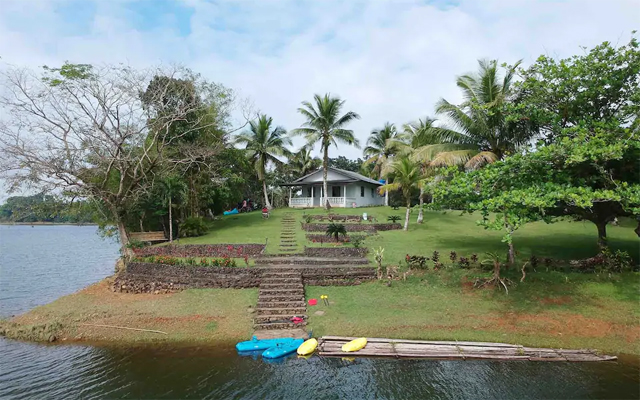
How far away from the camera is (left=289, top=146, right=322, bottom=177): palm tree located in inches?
1879

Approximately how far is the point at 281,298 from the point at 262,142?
25.7 metres

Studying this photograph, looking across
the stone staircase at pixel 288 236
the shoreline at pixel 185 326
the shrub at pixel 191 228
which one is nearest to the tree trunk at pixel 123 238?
the shoreline at pixel 185 326

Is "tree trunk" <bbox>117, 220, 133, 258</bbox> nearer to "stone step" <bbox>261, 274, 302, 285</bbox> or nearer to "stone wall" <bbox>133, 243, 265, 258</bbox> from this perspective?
"stone wall" <bbox>133, 243, 265, 258</bbox>

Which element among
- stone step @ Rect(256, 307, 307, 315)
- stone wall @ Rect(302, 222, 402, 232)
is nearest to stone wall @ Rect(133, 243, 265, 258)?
stone wall @ Rect(302, 222, 402, 232)

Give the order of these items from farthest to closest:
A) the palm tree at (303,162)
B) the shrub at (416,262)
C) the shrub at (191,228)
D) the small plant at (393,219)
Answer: the palm tree at (303,162) → the small plant at (393,219) → the shrub at (191,228) → the shrub at (416,262)

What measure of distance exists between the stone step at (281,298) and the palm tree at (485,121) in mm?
10155

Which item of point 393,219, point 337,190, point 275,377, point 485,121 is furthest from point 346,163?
point 275,377

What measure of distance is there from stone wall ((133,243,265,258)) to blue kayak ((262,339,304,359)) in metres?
9.08

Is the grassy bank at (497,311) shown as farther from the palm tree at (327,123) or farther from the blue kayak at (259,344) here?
the palm tree at (327,123)

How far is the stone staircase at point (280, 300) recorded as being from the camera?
12.6 metres

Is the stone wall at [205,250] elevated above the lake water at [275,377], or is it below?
above

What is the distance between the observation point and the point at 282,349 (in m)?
10.7

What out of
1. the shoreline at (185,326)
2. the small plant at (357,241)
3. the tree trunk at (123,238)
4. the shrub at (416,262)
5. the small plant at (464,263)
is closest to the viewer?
the shoreline at (185,326)

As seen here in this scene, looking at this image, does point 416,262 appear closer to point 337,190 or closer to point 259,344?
point 259,344
